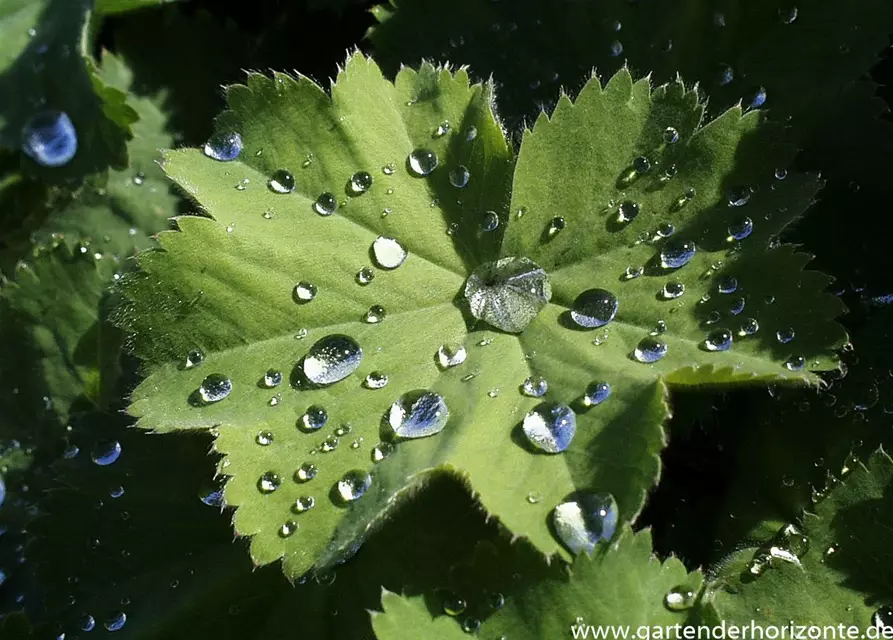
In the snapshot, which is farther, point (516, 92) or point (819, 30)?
point (516, 92)

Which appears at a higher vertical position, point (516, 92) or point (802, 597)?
point (516, 92)

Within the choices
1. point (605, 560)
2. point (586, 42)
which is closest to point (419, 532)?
point (605, 560)

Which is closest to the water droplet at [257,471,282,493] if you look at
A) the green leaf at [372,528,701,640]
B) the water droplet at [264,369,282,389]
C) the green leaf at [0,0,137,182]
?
the water droplet at [264,369,282,389]

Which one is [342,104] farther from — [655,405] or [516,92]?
[655,405]

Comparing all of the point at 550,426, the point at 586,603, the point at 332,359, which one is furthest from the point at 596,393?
the point at 332,359

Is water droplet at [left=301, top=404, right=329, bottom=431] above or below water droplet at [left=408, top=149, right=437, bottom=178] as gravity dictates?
below

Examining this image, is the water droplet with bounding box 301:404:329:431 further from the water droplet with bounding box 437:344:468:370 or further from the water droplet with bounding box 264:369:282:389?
the water droplet with bounding box 437:344:468:370

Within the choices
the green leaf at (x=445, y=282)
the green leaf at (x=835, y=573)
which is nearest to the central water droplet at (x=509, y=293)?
the green leaf at (x=445, y=282)
